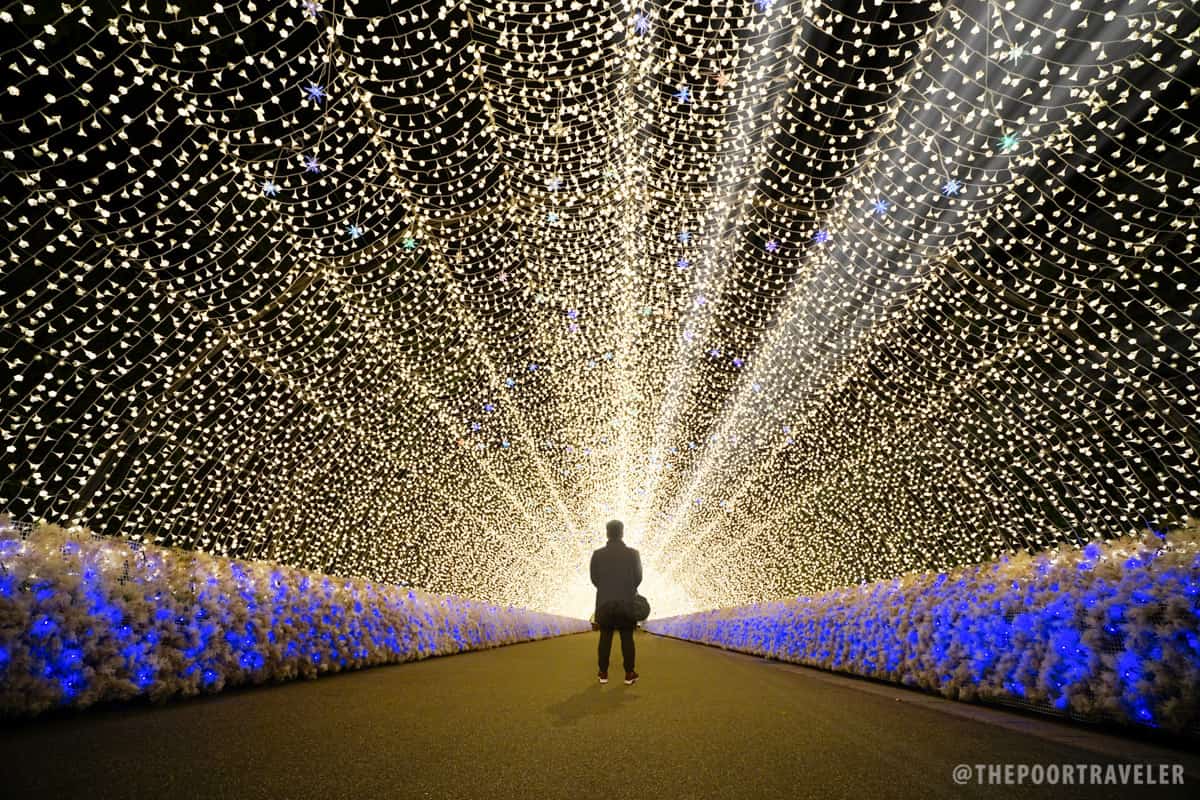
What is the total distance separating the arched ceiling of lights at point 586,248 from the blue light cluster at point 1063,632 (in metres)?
1.64

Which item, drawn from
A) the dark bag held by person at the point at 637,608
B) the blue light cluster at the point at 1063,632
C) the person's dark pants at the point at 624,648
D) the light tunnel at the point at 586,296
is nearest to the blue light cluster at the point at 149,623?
the light tunnel at the point at 586,296

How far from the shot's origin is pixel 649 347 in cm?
1039

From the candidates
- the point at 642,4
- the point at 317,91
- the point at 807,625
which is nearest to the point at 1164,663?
the point at 642,4

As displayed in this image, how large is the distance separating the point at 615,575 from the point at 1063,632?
290 centimetres

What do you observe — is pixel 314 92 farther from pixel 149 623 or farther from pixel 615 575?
pixel 615 575

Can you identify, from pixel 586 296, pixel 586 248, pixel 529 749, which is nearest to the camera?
pixel 529 749

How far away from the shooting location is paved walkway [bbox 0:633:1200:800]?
196 centimetres

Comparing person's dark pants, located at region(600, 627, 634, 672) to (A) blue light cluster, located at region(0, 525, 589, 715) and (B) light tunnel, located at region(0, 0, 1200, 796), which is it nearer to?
(B) light tunnel, located at region(0, 0, 1200, 796)

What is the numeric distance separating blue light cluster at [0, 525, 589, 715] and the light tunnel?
22 millimetres

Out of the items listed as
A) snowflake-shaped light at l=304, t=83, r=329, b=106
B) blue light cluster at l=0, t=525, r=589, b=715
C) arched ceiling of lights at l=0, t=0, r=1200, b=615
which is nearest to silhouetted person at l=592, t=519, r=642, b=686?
blue light cluster at l=0, t=525, r=589, b=715

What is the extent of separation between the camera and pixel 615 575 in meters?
5.54

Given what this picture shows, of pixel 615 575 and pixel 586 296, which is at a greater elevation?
pixel 586 296

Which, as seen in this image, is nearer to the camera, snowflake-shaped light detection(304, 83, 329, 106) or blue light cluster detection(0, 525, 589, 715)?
blue light cluster detection(0, 525, 589, 715)

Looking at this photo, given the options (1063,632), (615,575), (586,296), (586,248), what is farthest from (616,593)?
(586,296)
